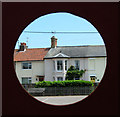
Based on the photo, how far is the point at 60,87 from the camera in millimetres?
14891

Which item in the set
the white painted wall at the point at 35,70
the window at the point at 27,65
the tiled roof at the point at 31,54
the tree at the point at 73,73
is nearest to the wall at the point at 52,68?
the tree at the point at 73,73

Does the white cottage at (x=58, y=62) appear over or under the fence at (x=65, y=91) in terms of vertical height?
over

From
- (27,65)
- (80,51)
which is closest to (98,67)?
(80,51)

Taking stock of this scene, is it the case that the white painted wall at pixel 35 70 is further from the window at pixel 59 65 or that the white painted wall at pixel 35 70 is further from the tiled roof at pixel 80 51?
the window at pixel 59 65

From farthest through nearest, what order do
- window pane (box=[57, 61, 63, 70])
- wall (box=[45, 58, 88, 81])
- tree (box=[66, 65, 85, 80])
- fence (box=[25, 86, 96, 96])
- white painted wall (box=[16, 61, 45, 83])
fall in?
white painted wall (box=[16, 61, 45, 83]) < window pane (box=[57, 61, 63, 70]) < wall (box=[45, 58, 88, 81]) < tree (box=[66, 65, 85, 80]) < fence (box=[25, 86, 96, 96])

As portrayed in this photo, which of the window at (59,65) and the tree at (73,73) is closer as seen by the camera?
the tree at (73,73)

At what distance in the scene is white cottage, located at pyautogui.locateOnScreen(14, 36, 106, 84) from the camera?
2033cm

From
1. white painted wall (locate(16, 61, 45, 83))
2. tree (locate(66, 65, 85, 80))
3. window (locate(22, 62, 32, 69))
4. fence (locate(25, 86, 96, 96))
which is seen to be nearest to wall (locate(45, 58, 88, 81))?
tree (locate(66, 65, 85, 80))

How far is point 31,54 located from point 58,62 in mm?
3267

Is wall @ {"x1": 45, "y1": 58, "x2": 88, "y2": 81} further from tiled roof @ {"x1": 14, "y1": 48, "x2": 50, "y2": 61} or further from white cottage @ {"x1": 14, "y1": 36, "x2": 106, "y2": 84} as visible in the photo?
tiled roof @ {"x1": 14, "y1": 48, "x2": 50, "y2": 61}

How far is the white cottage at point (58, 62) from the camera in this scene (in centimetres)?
2033

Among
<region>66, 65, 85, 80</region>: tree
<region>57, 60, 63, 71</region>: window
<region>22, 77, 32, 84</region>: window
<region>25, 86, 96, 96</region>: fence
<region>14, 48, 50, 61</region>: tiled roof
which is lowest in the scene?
<region>25, 86, 96, 96</region>: fence

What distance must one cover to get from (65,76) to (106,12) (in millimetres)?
15168

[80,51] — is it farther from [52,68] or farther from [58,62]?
[52,68]
